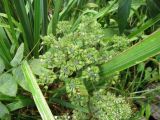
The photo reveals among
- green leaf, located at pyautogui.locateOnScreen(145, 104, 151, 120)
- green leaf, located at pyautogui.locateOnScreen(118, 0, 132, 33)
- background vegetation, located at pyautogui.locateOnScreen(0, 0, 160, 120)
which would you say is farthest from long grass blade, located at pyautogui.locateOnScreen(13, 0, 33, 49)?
green leaf, located at pyautogui.locateOnScreen(145, 104, 151, 120)

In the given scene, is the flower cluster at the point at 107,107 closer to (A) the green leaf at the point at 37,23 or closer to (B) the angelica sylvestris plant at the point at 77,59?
(B) the angelica sylvestris plant at the point at 77,59

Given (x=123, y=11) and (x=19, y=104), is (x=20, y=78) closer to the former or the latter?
(x=19, y=104)

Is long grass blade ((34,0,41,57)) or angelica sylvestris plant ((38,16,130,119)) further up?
long grass blade ((34,0,41,57))

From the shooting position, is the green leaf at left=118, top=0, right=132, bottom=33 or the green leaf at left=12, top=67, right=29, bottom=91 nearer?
the green leaf at left=12, top=67, right=29, bottom=91

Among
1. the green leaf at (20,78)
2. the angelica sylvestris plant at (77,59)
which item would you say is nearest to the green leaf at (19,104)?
the green leaf at (20,78)

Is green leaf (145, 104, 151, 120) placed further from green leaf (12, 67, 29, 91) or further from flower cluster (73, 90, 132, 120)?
green leaf (12, 67, 29, 91)

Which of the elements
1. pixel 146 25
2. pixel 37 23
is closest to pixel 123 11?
pixel 146 25

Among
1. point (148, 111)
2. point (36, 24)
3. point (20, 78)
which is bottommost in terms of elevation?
point (148, 111)
